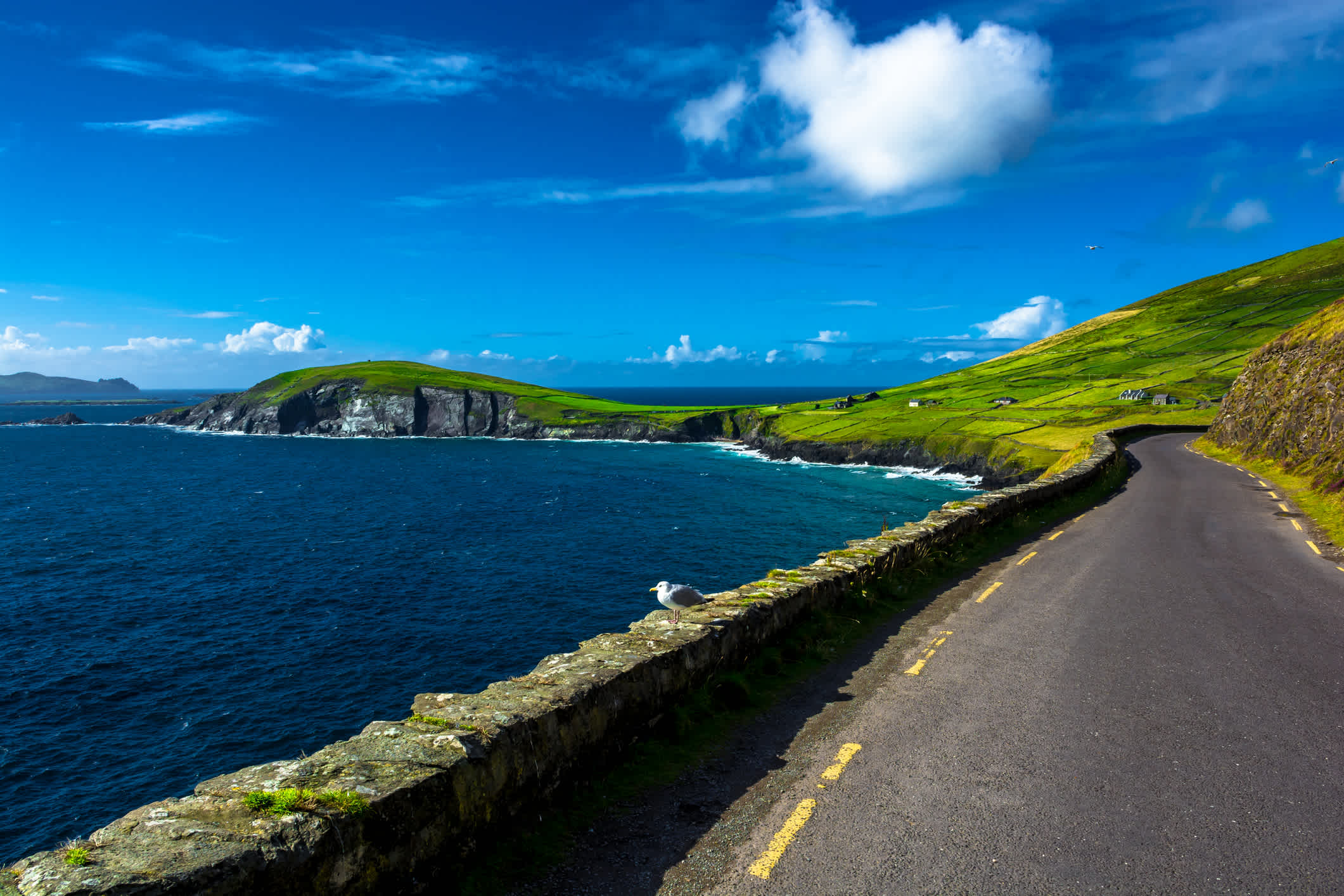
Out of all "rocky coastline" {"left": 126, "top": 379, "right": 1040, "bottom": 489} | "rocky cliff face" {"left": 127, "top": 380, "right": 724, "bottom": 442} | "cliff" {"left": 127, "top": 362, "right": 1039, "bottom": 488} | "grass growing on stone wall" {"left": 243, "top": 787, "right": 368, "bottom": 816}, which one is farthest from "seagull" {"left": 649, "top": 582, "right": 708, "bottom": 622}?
"rocky cliff face" {"left": 127, "top": 380, "right": 724, "bottom": 442}

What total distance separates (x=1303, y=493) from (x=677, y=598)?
112 ft

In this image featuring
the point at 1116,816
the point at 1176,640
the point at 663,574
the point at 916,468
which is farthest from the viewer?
the point at 916,468

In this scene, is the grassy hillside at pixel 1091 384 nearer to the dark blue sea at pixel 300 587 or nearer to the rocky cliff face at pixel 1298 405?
the dark blue sea at pixel 300 587

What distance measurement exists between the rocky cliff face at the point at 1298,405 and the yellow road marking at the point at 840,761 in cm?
3186

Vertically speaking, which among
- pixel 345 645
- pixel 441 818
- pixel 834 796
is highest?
pixel 441 818

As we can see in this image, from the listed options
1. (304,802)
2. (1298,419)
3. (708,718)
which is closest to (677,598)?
(708,718)

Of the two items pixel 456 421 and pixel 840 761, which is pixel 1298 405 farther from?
pixel 456 421

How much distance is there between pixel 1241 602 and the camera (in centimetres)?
1505

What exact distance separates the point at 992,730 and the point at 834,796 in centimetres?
289

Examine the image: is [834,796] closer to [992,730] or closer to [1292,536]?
[992,730]

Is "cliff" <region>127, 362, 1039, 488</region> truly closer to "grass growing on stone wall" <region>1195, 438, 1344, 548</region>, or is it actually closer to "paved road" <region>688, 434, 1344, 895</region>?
"grass growing on stone wall" <region>1195, 438, 1344, 548</region>

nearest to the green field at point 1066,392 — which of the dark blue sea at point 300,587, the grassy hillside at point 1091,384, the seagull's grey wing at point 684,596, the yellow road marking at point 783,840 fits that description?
the grassy hillside at point 1091,384

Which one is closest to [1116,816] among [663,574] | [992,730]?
[992,730]

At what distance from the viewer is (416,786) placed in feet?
19.4
